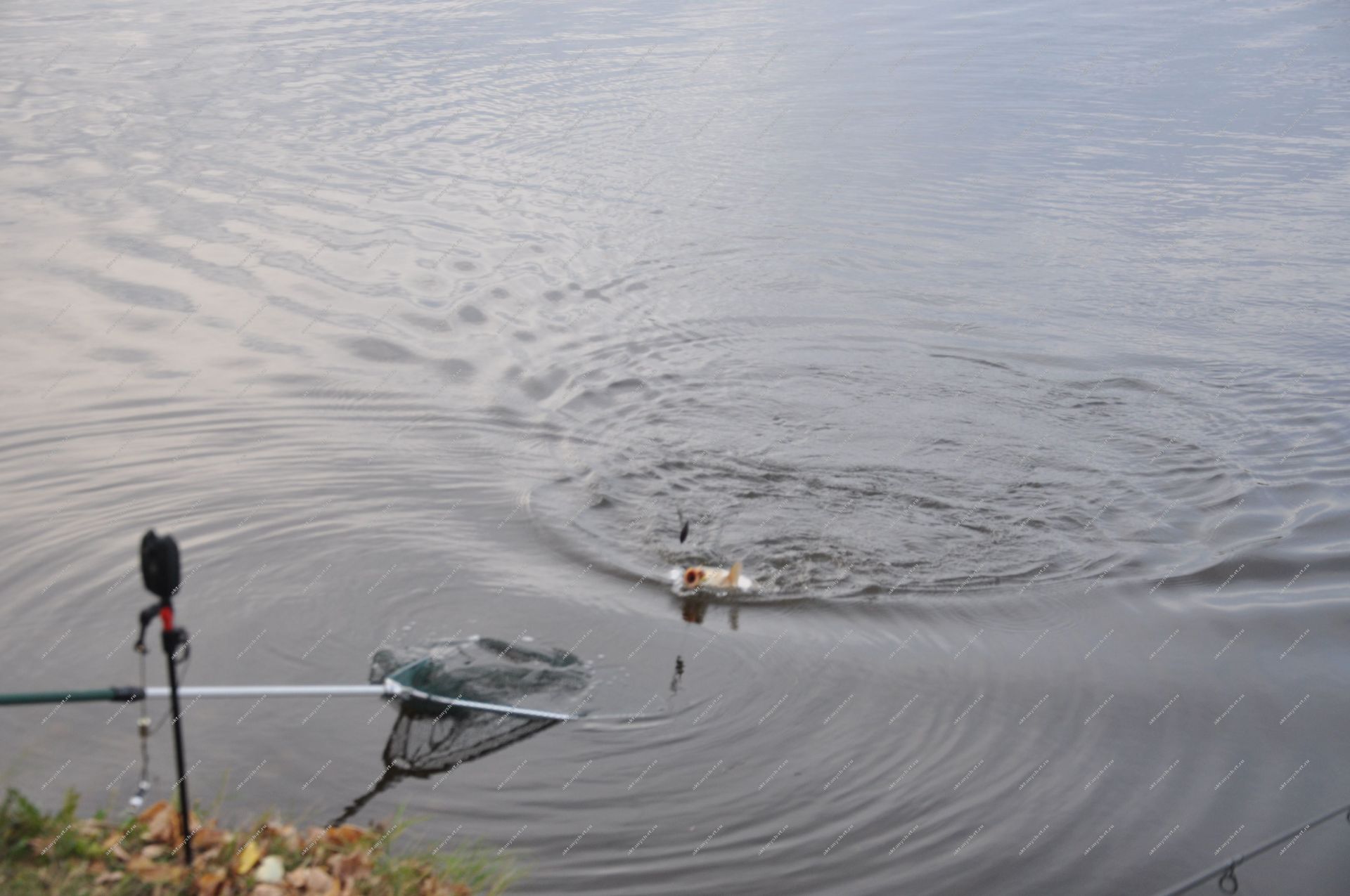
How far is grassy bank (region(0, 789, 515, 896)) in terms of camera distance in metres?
4.73

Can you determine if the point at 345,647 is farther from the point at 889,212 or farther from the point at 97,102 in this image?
the point at 97,102

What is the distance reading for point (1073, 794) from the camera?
21.2 ft

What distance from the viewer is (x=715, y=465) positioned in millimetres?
9781

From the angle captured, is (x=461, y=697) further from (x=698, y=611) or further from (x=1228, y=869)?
(x=1228, y=869)

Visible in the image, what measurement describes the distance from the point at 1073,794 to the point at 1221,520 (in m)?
3.55

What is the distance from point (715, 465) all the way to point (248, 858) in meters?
5.36

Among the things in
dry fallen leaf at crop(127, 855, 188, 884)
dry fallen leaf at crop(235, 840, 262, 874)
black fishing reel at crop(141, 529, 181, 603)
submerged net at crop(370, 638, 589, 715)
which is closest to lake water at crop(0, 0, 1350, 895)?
submerged net at crop(370, 638, 589, 715)

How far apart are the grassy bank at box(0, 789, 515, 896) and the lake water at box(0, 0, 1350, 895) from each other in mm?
550

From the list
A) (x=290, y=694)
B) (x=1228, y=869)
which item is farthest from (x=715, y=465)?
(x=1228, y=869)

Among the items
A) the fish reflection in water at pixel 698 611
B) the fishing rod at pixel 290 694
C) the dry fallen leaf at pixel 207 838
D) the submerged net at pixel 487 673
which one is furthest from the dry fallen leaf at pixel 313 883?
the fish reflection in water at pixel 698 611

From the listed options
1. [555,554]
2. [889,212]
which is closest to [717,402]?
[555,554]

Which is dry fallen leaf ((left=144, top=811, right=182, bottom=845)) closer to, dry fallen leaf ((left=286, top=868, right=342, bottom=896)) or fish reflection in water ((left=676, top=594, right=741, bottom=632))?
dry fallen leaf ((left=286, top=868, right=342, bottom=896))

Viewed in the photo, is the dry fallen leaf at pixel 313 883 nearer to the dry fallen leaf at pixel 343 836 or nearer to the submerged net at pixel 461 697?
the dry fallen leaf at pixel 343 836

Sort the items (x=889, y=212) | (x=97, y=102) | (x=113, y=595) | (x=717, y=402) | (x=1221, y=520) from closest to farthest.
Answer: (x=113, y=595), (x=1221, y=520), (x=717, y=402), (x=889, y=212), (x=97, y=102)
